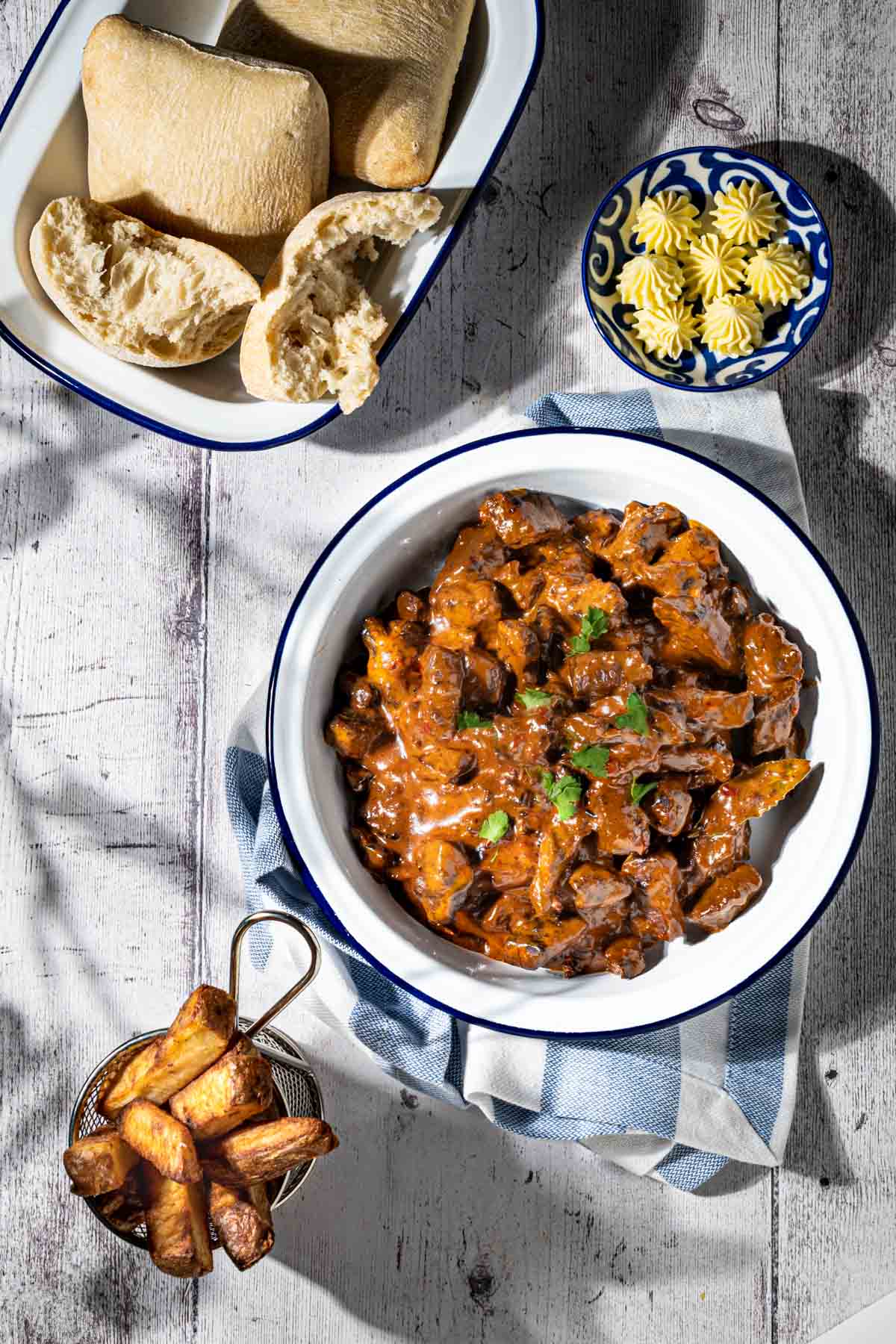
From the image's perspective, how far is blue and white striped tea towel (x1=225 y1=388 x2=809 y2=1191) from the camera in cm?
229

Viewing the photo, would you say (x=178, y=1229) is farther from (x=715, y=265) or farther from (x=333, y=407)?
(x=715, y=265)

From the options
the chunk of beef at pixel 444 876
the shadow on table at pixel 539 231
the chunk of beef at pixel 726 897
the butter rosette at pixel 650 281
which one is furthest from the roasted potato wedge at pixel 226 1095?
the butter rosette at pixel 650 281

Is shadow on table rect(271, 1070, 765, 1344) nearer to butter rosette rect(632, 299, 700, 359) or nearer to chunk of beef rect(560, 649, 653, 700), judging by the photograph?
chunk of beef rect(560, 649, 653, 700)

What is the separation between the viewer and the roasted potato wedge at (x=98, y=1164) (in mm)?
1929

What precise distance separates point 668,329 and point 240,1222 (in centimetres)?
191

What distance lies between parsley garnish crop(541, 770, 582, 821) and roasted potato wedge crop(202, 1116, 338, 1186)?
2.20ft

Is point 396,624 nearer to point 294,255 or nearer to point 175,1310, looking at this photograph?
point 294,255

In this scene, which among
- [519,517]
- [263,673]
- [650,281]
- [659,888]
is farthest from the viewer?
[263,673]

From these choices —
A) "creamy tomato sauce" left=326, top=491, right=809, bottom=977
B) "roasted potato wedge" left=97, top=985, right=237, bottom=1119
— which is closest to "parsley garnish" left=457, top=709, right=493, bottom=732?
"creamy tomato sauce" left=326, top=491, right=809, bottom=977

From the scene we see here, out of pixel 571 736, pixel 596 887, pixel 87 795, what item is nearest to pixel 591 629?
pixel 571 736

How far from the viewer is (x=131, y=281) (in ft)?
7.11

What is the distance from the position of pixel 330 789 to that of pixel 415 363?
972 mm

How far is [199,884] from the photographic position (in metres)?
2.47

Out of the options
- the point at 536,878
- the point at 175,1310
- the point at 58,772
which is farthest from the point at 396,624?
the point at 175,1310
